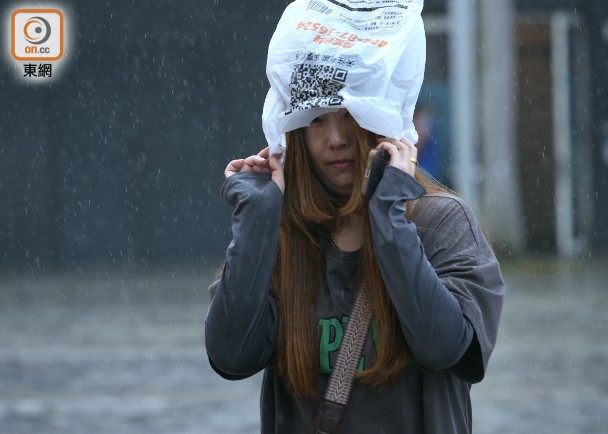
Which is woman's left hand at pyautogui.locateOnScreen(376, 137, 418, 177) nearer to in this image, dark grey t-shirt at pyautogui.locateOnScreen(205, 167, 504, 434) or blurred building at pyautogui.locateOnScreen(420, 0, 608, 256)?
dark grey t-shirt at pyautogui.locateOnScreen(205, 167, 504, 434)

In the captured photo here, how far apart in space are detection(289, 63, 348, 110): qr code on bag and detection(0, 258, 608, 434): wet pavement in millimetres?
2177

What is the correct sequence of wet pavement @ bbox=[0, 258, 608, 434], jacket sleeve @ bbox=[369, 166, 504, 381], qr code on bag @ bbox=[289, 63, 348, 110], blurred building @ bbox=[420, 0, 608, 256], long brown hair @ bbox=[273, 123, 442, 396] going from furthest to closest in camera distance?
blurred building @ bbox=[420, 0, 608, 256], wet pavement @ bbox=[0, 258, 608, 434], qr code on bag @ bbox=[289, 63, 348, 110], long brown hair @ bbox=[273, 123, 442, 396], jacket sleeve @ bbox=[369, 166, 504, 381]

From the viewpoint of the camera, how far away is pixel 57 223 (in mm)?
17078

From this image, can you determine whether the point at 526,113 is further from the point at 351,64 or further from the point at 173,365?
the point at 351,64

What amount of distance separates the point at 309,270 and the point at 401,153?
34cm

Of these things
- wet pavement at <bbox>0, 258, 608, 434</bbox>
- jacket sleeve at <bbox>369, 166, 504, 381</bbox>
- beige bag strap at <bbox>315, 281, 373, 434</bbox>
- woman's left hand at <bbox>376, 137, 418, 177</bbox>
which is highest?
woman's left hand at <bbox>376, 137, 418, 177</bbox>

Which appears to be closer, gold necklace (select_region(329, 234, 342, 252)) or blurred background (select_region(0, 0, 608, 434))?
gold necklace (select_region(329, 234, 342, 252))

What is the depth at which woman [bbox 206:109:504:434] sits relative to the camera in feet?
8.73

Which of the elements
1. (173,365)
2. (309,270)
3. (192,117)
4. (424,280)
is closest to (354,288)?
(309,270)

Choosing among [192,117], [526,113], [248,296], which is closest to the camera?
[248,296]

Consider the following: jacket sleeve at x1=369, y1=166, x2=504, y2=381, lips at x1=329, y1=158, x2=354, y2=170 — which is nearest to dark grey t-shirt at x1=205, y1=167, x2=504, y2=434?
jacket sleeve at x1=369, y1=166, x2=504, y2=381

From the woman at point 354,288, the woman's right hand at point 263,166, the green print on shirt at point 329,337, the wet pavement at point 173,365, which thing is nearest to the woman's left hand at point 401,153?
the woman at point 354,288

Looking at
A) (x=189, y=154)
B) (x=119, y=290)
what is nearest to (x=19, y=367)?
(x=119, y=290)

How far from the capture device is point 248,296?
2748mm
